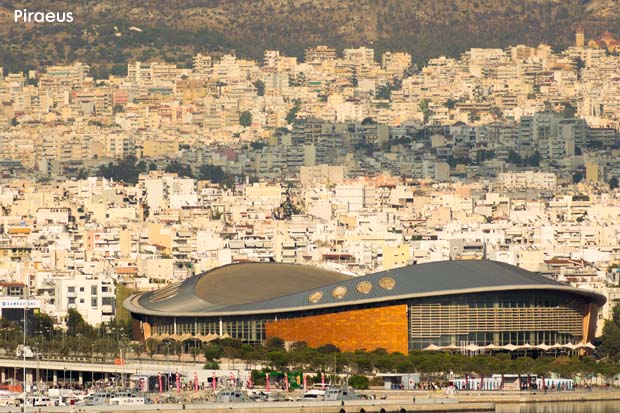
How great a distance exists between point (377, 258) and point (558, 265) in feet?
35.7

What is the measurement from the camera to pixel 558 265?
462 feet

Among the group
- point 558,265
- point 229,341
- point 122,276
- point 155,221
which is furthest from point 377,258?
point 229,341

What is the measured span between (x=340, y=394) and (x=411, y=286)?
1799cm

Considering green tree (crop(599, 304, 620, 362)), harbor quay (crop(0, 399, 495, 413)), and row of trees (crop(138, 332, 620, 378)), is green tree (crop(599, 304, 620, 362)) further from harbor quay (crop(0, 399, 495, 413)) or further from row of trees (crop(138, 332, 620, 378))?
harbor quay (crop(0, 399, 495, 413))

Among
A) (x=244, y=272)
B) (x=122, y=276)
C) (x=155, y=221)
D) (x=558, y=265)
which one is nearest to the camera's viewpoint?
(x=244, y=272)

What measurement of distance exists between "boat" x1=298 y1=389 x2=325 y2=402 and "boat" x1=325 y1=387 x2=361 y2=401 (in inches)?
7.1

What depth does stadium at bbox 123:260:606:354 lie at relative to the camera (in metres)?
97.3

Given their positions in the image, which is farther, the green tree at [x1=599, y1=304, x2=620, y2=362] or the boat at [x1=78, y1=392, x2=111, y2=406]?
the green tree at [x1=599, y1=304, x2=620, y2=362]

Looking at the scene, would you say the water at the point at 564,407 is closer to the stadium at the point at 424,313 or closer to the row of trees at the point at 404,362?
the row of trees at the point at 404,362

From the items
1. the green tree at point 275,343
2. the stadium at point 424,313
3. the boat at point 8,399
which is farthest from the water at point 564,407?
the green tree at point 275,343

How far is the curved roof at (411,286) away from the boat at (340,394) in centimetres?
1658

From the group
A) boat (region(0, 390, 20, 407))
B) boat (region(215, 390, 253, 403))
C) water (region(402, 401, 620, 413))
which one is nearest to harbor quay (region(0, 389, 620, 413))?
water (region(402, 401, 620, 413))

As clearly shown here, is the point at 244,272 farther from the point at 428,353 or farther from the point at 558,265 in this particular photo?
the point at 558,265

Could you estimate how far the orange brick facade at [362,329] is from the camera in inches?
3829
